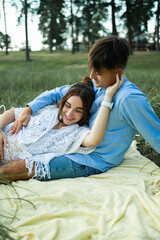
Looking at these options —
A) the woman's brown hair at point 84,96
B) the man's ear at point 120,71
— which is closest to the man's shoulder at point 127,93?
the man's ear at point 120,71

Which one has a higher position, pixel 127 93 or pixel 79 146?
pixel 127 93

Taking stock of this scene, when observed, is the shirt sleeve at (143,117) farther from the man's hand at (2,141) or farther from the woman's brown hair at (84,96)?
the man's hand at (2,141)

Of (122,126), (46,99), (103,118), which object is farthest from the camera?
(46,99)

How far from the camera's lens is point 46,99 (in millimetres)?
2691

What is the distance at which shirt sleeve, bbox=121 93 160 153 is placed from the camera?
76.6 inches

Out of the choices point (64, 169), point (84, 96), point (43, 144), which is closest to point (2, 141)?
point (43, 144)

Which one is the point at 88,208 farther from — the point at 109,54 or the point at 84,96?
the point at 109,54

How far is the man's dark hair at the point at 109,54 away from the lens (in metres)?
1.99

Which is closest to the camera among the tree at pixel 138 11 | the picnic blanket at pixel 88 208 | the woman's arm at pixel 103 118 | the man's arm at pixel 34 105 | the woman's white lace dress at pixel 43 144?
the picnic blanket at pixel 88 208

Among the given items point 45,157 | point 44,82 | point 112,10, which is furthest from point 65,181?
point 112,10

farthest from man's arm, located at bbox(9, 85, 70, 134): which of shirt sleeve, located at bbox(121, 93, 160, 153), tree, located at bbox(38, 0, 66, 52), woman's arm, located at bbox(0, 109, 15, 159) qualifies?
tree, located at bbox(38, 0, 66, 52)

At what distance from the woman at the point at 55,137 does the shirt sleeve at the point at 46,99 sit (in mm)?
189

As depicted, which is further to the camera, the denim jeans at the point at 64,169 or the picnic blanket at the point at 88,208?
the denim jeans at the point at 64,169

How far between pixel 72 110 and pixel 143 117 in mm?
660
